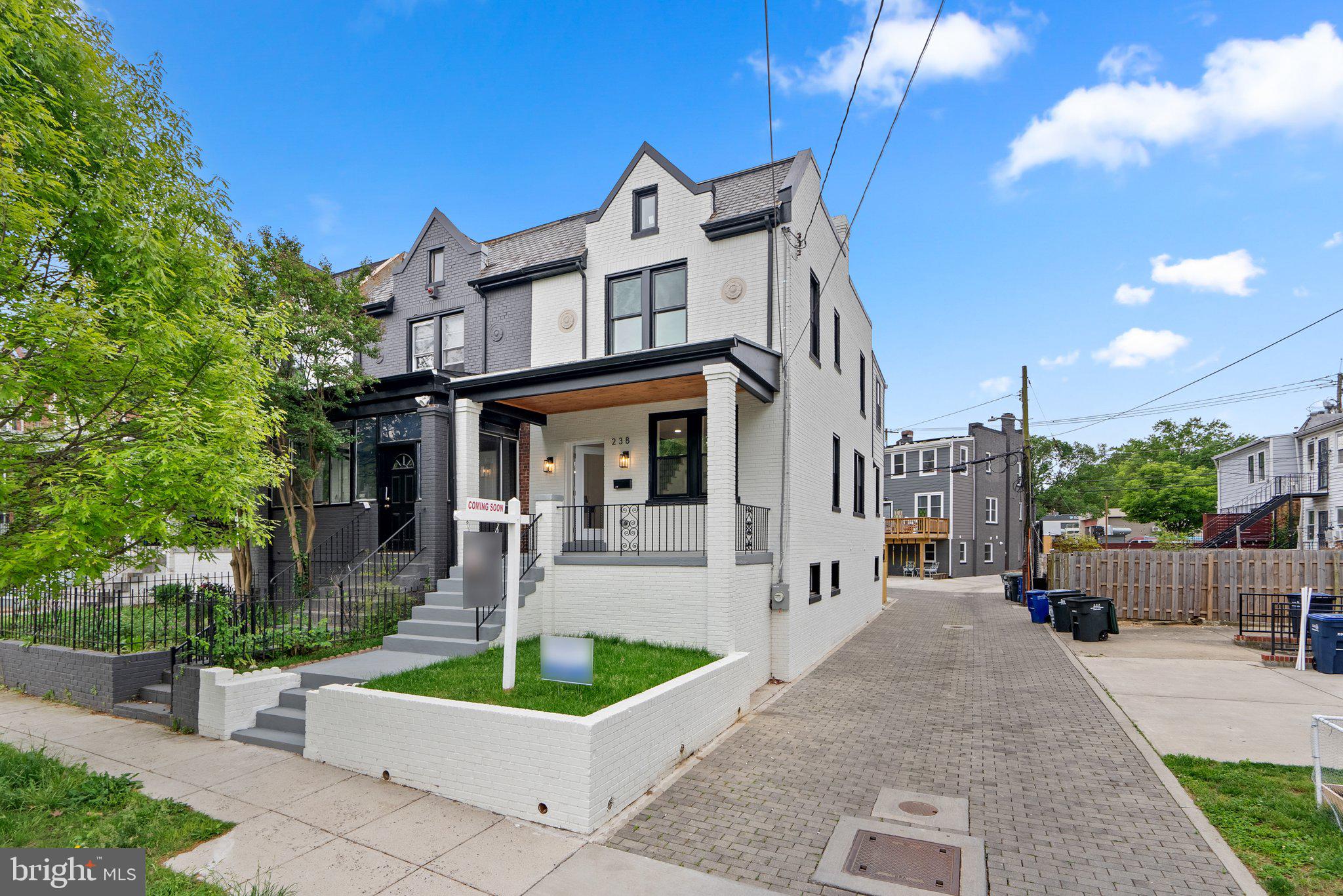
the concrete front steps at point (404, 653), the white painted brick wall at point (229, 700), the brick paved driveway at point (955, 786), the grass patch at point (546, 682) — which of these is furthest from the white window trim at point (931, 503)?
the white painted brick wall at point (229, 700)

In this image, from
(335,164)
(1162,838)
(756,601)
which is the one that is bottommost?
(1162,838)

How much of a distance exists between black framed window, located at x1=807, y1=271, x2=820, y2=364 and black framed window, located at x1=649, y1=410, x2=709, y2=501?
2.79 metres

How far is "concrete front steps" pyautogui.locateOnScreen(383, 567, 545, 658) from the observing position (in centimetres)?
877

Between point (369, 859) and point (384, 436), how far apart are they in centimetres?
1000

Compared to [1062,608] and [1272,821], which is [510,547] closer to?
[1272,821]

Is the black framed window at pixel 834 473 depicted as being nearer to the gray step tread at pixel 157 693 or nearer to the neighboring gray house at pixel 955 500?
the gray step tread at pixel 157 693

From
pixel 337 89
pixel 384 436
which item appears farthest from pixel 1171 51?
pixel 337 89

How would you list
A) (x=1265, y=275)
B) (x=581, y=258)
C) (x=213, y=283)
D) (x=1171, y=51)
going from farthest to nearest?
(x=1265, y=275), (x=581, y=258), (x=1171, y=51), (x=213, y=283)

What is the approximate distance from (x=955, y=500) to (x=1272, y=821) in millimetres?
35081

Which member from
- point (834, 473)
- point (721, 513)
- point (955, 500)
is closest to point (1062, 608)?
point (834, 473)

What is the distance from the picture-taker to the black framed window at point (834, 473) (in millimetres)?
14323

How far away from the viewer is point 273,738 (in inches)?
273

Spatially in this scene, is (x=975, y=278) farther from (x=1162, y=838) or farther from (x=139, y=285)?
(x=139, y=285)

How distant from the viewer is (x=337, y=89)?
51.5 feet
